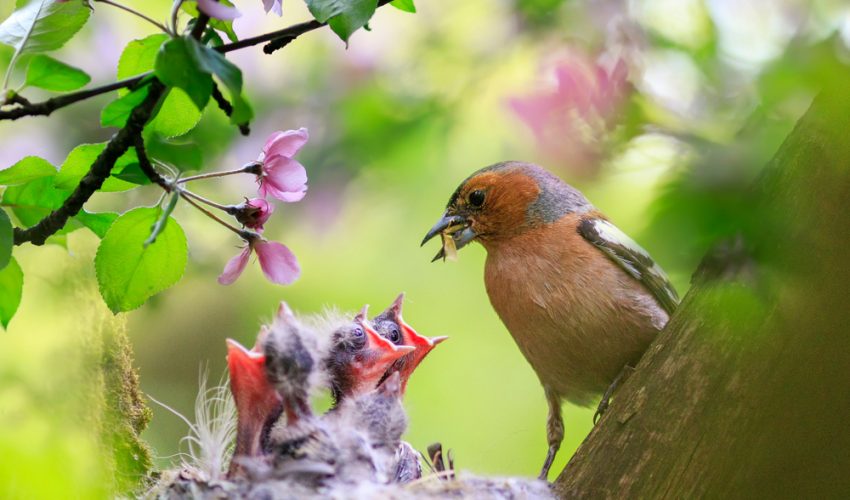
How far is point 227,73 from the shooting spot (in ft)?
4.29

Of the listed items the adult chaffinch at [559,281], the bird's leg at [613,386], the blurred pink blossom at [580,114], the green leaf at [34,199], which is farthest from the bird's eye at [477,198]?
the green leaf at [34,199]

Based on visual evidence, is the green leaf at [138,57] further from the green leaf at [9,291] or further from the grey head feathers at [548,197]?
the grey head feathers at [548,197]

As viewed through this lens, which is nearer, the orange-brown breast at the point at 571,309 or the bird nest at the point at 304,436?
the bird nest at the point at 304,436

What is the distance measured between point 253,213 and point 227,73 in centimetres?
48

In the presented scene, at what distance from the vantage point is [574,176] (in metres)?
1.52

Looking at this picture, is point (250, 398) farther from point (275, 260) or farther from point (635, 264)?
point (635, 264)

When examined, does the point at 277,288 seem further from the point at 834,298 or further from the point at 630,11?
the point at 834,298

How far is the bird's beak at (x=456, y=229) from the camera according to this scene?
9.36 feet

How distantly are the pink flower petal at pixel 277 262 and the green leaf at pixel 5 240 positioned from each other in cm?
46

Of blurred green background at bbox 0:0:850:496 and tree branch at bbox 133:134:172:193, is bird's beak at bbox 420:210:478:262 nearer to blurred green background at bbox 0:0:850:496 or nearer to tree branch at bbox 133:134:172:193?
blurred green background at bbox 0:0:850:496

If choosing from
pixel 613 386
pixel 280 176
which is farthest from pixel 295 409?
pixel 613 386

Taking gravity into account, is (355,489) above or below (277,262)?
below

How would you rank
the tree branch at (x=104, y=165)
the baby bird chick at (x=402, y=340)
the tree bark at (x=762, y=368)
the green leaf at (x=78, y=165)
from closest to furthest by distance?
1. the tree bark at (x=762, y=368)
2. the tree branch at (x=104, y=165)
3. the green leaf at (x=78, y=165)
4. the baby bird chick at (x=402, y=340)

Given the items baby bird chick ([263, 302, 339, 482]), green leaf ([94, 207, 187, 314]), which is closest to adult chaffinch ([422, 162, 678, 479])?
baby bird chick ([263, 302, 339, 482])
